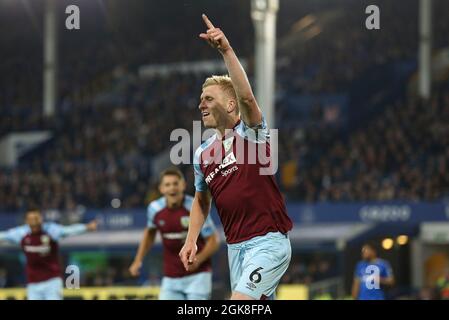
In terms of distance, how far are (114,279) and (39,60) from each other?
54.8 ft

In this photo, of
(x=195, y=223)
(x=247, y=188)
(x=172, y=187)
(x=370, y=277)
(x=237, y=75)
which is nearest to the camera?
(x=237, y=75)

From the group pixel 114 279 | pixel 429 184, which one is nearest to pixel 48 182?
pixel 114 279

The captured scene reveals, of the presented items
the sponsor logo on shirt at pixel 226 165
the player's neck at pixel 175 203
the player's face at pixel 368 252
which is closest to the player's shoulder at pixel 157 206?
the player's neck at pixel 175 203

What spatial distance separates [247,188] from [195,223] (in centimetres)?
56

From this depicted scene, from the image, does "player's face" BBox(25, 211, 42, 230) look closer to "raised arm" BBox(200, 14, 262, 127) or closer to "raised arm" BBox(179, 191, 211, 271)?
"raised arm" BBox(179, 191, 211, 271)

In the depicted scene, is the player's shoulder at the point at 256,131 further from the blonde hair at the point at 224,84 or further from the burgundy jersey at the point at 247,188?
the blonde hair at the point at 224,84

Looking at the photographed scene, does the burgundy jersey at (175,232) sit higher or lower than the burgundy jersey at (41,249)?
higher

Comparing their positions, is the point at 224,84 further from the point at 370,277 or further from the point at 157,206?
the point at 370,277

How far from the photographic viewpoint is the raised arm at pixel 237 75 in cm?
644

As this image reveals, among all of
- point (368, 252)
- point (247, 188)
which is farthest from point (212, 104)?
point (368, 252)

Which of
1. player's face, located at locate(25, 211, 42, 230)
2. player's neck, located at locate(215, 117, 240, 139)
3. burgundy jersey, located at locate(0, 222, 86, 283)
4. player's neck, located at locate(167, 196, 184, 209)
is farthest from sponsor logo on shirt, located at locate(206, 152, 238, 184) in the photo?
player's face, located at locate(25, 211, 42, 230)

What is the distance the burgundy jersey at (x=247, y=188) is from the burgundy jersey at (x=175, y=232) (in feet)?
11.3

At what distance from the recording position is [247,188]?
7.13m
